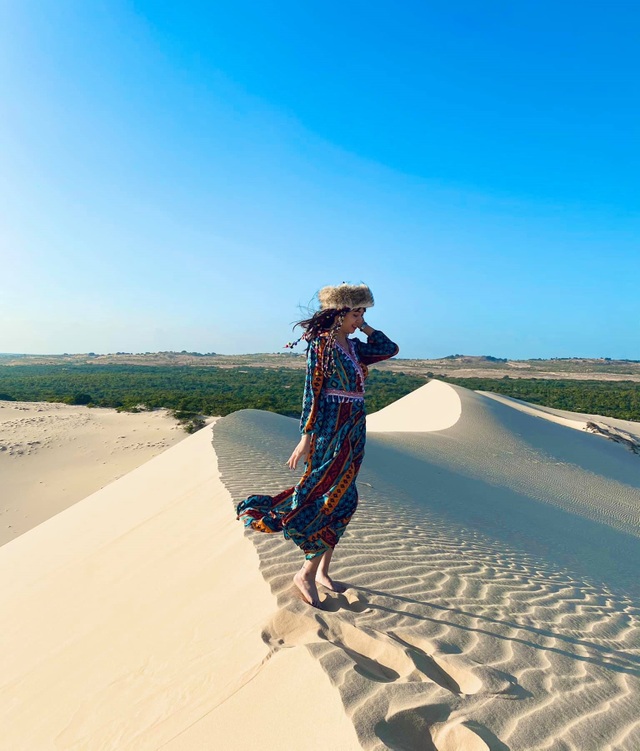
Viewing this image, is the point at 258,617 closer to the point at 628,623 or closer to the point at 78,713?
the point at 78,713

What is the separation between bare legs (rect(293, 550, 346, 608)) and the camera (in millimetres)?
3061

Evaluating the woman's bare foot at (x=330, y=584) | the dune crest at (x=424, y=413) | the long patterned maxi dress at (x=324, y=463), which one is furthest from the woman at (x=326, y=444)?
the dune crest at (x=424, y=413)

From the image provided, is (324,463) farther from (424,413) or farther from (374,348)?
(424,413)

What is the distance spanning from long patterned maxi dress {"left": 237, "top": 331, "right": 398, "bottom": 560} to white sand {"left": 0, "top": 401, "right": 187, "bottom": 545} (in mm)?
9625

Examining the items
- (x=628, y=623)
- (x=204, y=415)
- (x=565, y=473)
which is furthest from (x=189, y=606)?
(x=204, y=415)

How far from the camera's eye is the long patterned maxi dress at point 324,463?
316 centimetres

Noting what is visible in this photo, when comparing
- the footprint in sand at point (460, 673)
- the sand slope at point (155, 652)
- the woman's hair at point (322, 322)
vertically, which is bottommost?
the sand slope at point (155, 652)

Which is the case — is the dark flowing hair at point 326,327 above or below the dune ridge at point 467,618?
above

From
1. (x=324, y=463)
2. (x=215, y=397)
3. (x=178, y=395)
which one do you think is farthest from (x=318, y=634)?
(x=178, y=395)

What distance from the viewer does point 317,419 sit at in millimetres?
3186

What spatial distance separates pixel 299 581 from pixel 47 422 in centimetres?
2003

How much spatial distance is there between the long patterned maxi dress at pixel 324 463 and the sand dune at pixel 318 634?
1.34 feet

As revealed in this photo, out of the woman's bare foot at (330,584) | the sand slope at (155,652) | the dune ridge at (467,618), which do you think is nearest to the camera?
the dune ridge at (467,618)

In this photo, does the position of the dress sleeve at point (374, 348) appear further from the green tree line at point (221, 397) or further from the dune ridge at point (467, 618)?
the green tree line at point (221, 397)
